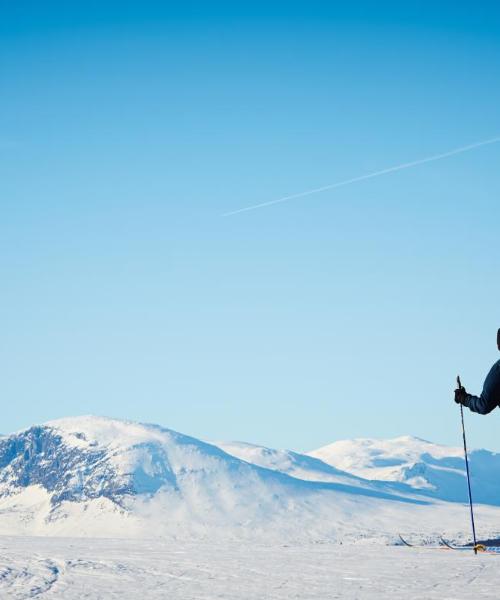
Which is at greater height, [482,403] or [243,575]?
[482,403]

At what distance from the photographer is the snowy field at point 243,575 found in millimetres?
11945

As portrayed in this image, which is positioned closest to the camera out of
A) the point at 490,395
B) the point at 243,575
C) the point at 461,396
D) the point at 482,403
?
the point at 490,395

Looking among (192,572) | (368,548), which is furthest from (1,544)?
(368,548)

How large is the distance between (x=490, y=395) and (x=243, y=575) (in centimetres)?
539

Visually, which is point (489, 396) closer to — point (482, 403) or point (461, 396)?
point (482, 403)

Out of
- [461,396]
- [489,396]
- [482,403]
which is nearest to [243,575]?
[461,396]

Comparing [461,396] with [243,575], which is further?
[243,575]

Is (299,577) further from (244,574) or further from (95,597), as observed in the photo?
(95,597)

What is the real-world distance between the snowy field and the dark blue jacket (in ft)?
8.95

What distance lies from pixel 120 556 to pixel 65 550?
2333mm

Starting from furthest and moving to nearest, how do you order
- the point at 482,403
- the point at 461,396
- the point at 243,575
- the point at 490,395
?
the point at 243,575
the point at 461,396
the point at 482,403
the point at 490,395

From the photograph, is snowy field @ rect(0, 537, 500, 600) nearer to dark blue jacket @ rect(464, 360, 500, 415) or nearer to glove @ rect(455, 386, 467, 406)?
dark blue jacket @ rect(464, 360, 500, 415)

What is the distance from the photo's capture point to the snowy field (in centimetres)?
1195

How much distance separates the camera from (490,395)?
Result: 41.0 ft
